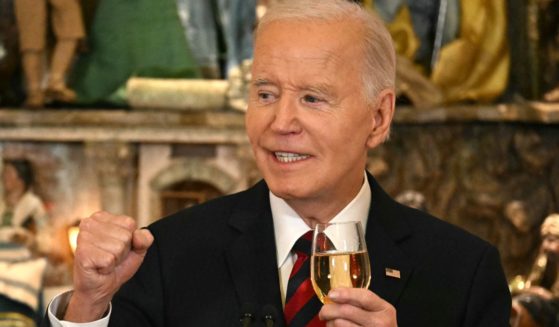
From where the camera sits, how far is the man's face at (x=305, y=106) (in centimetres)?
314

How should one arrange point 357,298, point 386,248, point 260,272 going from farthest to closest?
point 386,248
point 260,272
point 357,298

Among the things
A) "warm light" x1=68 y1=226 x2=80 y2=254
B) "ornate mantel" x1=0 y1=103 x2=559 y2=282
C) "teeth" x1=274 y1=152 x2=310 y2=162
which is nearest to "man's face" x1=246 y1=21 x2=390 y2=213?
"teeth" x1=274 y1=152 x2=310 y2=162

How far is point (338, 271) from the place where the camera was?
2785 millimetres

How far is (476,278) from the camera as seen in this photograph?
332 cm

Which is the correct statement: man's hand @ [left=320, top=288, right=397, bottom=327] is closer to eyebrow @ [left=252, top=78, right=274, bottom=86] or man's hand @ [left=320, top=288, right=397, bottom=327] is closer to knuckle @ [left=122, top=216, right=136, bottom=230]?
knuckle @ [left=122, top=216, right=136, bottom=230]

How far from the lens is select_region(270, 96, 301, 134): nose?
10.2 ft

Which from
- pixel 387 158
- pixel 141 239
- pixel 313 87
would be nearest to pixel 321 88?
pixel 313 87

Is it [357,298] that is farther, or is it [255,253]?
[255,253]

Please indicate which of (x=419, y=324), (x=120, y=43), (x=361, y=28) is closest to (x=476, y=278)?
(x=419, y=324)

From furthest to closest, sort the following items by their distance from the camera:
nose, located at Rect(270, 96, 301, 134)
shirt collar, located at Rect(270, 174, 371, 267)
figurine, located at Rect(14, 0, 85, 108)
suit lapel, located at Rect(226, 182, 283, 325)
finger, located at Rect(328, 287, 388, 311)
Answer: figurine, located at Rect(14, 0, 85, 108), shirt collar, located at Rect(270, 174, 371, 267), suit lapel, located at Rect(226, 182, 283, 325), nose, located at Rect(270, 96, 301, 134), finger, located at Rect(328, 287, 388, 311)

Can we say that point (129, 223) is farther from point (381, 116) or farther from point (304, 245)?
point (381, 116)

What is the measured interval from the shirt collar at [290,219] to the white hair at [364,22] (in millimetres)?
273

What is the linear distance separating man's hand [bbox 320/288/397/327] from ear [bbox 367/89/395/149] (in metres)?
0.71

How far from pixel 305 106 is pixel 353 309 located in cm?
62
